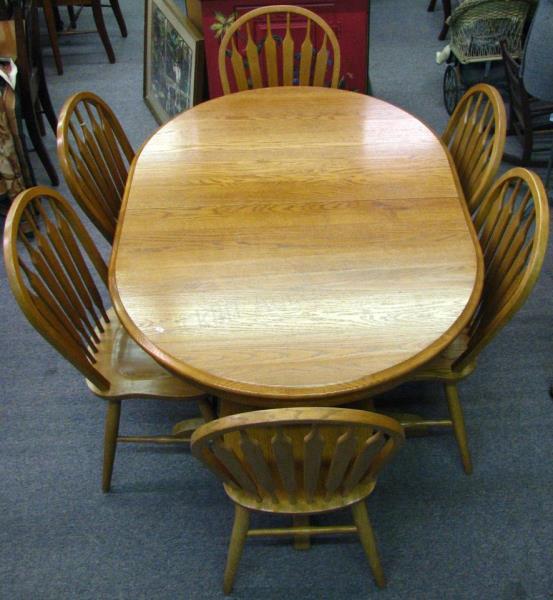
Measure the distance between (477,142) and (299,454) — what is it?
108cm

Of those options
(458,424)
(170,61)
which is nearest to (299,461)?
(458,424)

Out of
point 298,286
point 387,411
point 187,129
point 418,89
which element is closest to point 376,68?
point 418,89

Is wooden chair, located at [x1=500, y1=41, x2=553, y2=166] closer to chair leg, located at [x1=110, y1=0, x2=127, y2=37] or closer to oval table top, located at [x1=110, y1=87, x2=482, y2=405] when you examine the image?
oval table top, located at [x1=110, y1=87, x2=482, y2=405]

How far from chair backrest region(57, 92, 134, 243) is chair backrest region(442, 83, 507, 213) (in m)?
1.06

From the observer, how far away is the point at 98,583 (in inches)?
63.0

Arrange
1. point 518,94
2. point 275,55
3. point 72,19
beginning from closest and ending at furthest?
point 275,55 → point 518,94 → point 72,19

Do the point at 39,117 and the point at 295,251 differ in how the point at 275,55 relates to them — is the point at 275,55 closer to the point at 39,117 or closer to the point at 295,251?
the point at 295,251

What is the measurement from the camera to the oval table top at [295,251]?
1.25 m

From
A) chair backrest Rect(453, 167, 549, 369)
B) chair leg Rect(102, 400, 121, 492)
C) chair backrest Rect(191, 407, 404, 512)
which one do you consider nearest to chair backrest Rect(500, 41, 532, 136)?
chair backrest Rect(453, 167, 549, 369)

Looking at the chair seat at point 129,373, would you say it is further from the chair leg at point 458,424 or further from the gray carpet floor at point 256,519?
the chair leg at point 458,424

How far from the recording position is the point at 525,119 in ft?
8.64

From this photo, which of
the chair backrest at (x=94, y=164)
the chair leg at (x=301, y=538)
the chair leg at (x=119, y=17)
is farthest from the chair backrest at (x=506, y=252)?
the chair leg at (x=119, y=17)

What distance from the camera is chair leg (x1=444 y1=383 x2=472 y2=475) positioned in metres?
1.70

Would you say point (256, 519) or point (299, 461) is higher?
point (299, 461)
